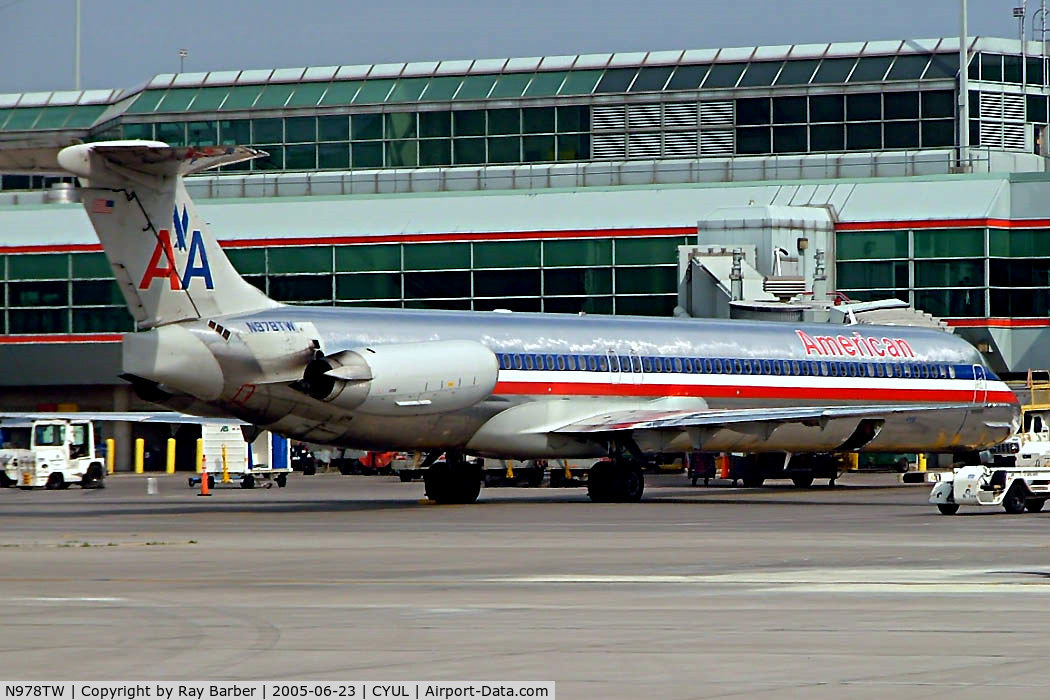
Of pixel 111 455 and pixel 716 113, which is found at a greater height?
pixel 716 113

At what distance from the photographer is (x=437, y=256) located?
72000mm

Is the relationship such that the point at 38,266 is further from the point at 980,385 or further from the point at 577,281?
the point at 980,385

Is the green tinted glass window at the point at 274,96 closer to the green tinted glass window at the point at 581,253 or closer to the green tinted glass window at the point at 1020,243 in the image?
the green tinted glass window at the point at 581,253

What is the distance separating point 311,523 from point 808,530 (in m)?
8.79

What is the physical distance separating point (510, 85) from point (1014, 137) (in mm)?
20487

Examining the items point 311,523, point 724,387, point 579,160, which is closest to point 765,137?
point 579,160

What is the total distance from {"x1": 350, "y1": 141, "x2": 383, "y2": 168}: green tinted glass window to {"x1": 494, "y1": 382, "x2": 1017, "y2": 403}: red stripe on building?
35.5 meters

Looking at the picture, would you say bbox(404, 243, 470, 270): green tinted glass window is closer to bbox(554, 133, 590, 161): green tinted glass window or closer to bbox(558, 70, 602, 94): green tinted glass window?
bbox(554, 133, 590, 161): green tinted glass window

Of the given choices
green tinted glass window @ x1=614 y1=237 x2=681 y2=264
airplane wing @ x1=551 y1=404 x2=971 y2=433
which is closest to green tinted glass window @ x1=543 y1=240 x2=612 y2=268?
green tinted glass window @ x1=614 y1=237 x2=681 y2=264

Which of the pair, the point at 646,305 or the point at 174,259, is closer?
the point at 174,259

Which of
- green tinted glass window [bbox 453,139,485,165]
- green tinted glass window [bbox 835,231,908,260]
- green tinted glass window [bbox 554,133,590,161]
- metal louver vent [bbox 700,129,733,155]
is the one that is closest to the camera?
green tinted glass window [bbox 835,231,908,260]

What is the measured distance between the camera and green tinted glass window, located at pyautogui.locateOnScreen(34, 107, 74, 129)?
8825cm

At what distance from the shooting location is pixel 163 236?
116ft

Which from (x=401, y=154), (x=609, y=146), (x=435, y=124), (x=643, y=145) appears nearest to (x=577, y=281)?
(x=609, y=146)
